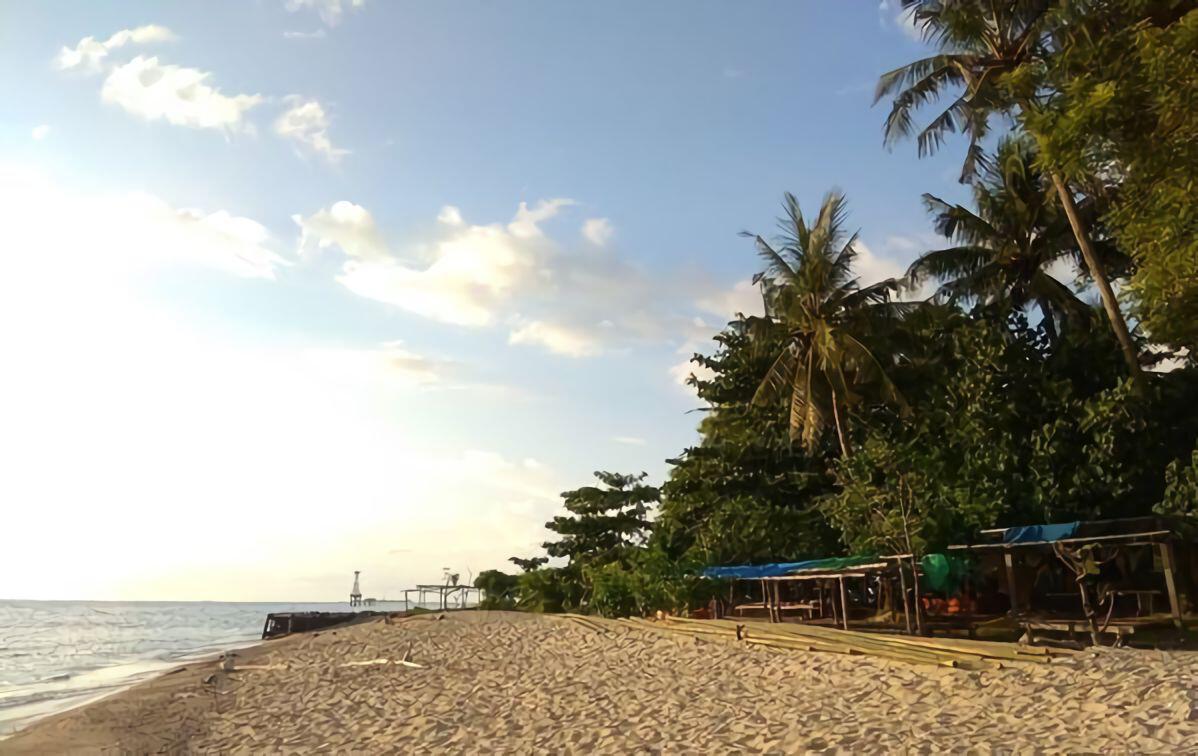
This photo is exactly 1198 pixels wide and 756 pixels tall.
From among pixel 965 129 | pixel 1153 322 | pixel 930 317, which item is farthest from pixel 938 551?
pixel 965 129

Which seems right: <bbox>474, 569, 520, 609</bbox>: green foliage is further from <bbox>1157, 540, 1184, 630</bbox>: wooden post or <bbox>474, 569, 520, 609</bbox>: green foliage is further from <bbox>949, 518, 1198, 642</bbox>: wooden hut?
<bbox>1157, 540, 1184, 630</bbox>: wooden post

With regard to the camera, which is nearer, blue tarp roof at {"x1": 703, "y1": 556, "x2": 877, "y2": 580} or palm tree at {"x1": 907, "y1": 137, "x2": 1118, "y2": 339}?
blue tarp roof at {"x1": 703, "y1": 556, "x2": 877, "y2": 580}

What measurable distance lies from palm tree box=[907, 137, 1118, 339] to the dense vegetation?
0.06m

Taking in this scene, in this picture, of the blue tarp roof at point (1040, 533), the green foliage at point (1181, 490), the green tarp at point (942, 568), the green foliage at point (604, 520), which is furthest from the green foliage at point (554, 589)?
the green foliage at point (1181, 490)

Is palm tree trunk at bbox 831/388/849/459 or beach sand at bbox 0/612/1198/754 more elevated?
palm tree trunk at bbox 831/388/849/459

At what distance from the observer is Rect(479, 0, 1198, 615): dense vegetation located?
11.7 meters

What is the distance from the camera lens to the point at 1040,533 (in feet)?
47.5

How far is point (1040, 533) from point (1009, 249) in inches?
403

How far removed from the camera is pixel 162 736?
1132 centimetres

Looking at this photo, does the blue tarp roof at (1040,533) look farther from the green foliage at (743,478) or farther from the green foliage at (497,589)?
the green foliage at (497,589)

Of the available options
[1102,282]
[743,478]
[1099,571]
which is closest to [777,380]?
[743,478]

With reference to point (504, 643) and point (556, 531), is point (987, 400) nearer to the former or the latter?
point (504, 643)

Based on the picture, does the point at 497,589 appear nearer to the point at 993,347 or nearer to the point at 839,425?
the point at 839,425

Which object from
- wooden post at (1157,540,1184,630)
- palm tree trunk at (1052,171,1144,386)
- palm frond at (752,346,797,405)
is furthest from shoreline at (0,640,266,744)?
palm tree trunk at (1052,171,1144,386)
